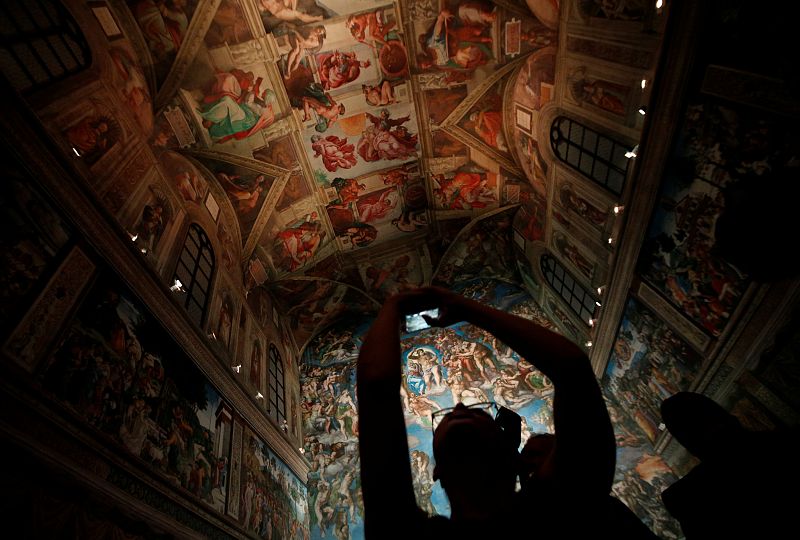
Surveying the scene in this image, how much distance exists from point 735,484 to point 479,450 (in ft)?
2.93

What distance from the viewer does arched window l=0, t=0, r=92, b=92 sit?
542 cm

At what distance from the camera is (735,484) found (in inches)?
58.2

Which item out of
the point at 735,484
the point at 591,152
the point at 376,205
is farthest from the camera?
the point at 376,205

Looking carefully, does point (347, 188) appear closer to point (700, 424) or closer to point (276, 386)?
point (276, 386)

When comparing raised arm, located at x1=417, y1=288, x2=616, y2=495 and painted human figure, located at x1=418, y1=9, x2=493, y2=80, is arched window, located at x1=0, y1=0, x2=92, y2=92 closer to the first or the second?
raised arm, located at x1=417, y1=288, x2=616, y2=495

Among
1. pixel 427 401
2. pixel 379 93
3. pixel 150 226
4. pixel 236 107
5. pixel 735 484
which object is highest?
pixel 379 93

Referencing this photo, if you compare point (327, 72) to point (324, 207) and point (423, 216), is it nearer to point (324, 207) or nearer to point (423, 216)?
point (324, 207)

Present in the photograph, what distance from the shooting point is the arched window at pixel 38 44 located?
5.42 metres

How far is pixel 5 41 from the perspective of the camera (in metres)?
5.36

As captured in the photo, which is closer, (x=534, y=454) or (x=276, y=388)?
(x=534, y=454)

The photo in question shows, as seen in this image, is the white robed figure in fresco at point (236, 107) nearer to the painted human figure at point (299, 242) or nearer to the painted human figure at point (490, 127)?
the painted human figure at point (299, 242)

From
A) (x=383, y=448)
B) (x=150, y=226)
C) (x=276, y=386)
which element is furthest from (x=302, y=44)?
(x=383, y=448)

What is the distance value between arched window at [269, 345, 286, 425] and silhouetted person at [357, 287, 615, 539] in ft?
35.5

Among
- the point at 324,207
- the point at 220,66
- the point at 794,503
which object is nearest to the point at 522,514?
the point at 794,503
